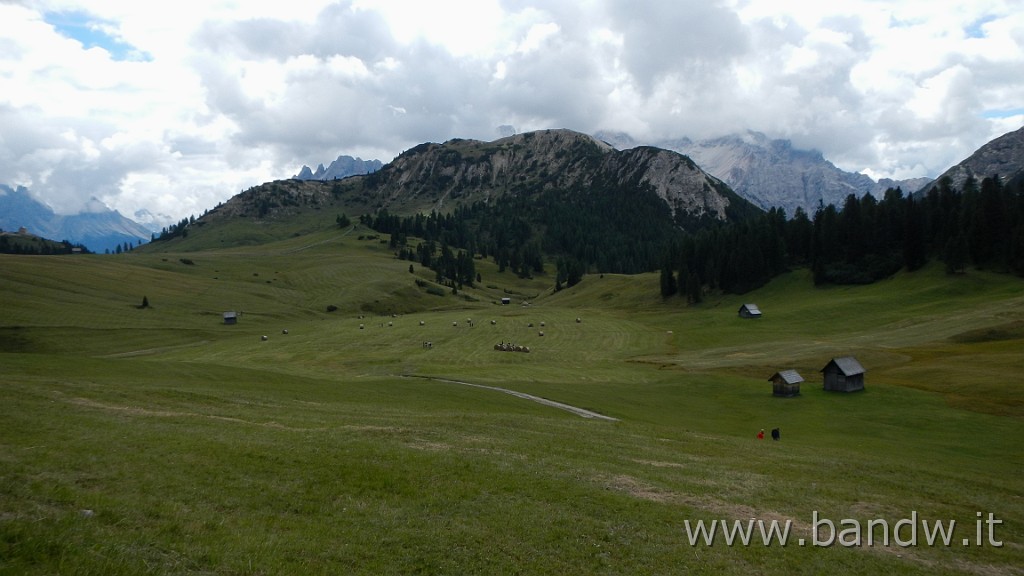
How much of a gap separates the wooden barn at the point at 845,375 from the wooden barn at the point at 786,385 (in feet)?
12.7

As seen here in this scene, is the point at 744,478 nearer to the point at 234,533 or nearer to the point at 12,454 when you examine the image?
the point at 234,533

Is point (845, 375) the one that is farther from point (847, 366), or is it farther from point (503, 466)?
point (503, 466)

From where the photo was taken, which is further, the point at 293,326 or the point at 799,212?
the point at 799,212

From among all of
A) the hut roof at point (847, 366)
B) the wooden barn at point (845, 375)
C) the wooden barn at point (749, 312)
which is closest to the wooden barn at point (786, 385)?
the wooden barn at point (845, 375)

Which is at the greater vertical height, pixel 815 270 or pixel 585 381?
pixel 815 270

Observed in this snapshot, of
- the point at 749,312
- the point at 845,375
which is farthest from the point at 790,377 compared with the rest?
the point at 749,312

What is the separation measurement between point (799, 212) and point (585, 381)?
469 ft

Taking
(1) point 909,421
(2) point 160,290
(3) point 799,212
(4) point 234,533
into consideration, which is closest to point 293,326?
(2) point 160,290

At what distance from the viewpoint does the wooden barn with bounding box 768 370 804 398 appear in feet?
224

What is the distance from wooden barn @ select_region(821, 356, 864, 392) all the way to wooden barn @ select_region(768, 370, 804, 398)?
12.7 feet

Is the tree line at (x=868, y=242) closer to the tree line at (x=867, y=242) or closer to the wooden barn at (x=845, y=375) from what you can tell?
the tree line at (x=867, y=242)

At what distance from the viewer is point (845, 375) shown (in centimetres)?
6775

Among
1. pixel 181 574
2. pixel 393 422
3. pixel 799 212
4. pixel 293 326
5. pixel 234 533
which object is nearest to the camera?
pixel 181 574

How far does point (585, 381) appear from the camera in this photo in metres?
77.8
